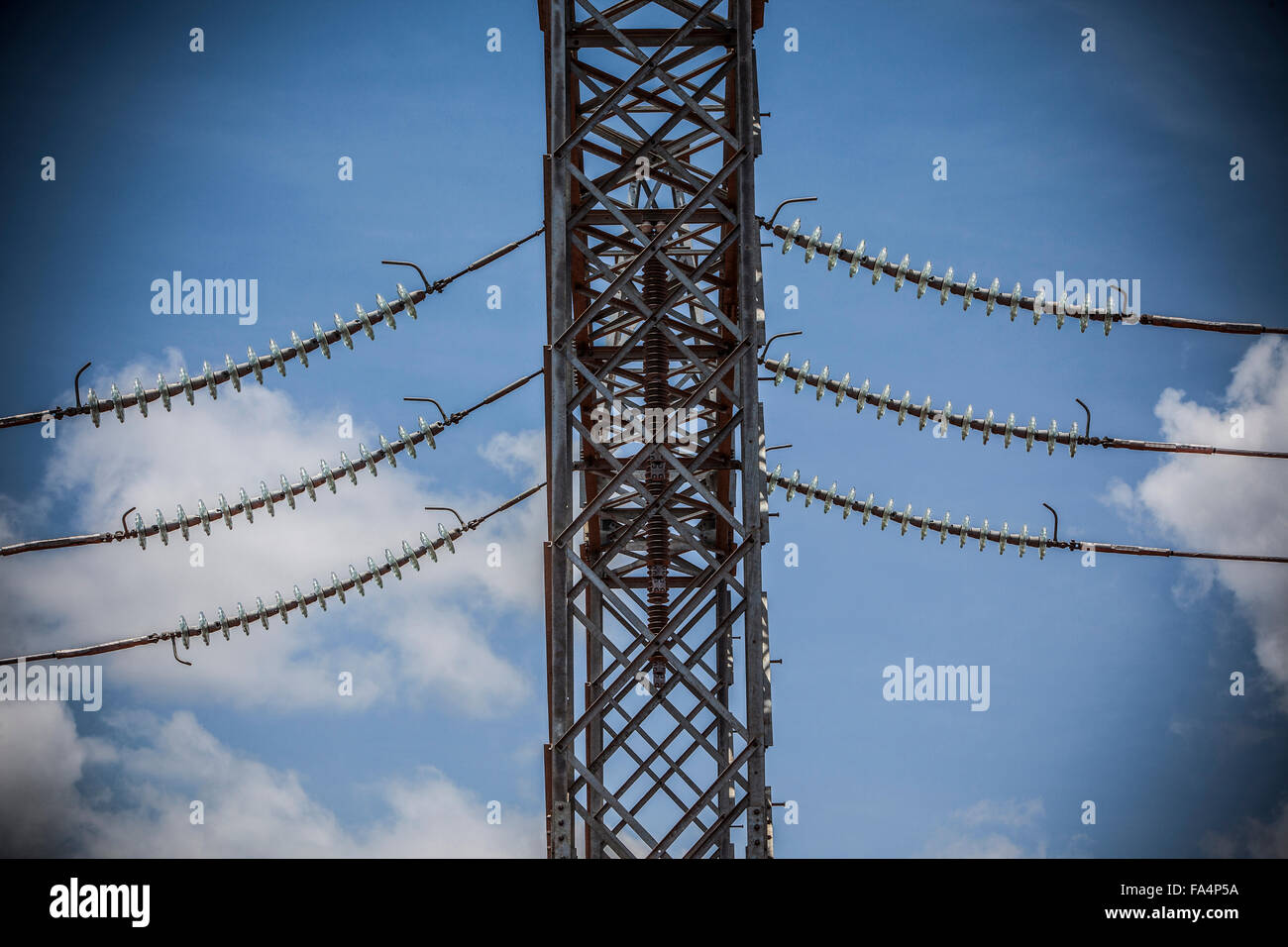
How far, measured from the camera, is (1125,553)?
15.4m

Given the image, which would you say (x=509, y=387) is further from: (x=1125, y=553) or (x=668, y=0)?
(x=1125, y=553)

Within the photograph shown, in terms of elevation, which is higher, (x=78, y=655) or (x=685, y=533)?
(x=685, y=533)
